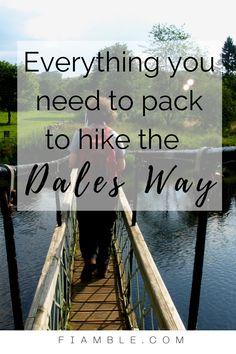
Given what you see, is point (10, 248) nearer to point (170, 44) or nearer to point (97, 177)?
point (97, 177)

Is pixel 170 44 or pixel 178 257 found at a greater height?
pixel 170 44

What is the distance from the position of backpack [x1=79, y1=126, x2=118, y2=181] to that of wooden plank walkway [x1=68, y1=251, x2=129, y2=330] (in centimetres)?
162

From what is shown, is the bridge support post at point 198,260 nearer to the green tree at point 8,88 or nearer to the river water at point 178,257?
the river water at point 178,257

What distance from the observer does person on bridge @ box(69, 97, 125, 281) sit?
533 centimetres

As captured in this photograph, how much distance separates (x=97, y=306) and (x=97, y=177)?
1.64m

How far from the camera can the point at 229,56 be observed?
10844 cm

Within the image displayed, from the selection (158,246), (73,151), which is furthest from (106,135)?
(158,246)

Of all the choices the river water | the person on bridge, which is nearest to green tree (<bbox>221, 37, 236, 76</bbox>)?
the river water

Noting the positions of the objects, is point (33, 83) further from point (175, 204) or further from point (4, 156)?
point (175, 204)

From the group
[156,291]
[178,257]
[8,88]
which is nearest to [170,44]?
[8,88]

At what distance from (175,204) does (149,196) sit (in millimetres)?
3165

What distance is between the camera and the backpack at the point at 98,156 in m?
5.37

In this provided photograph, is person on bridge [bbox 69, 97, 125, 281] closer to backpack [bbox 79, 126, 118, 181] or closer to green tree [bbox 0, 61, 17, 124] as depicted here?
backpack [bbox 79, 126, 118, 181]

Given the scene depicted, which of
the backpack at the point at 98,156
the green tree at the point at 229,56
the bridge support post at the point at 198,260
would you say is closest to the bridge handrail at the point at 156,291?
the bridge support post at the point at 198,260
